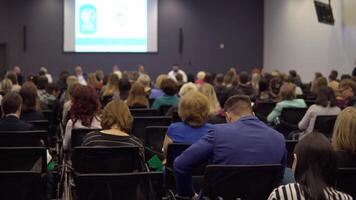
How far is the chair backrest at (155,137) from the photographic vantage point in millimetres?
5121

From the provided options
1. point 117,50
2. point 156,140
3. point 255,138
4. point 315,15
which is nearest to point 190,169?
point 255,138

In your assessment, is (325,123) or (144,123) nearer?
(144,123)

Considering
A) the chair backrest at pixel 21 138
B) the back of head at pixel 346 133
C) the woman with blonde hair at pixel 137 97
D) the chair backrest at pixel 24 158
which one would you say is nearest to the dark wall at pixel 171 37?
the woman with blonde hair at pixel 137 97

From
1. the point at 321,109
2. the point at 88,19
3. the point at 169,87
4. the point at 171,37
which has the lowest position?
the point at 321,109

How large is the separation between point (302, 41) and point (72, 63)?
24.7 feet

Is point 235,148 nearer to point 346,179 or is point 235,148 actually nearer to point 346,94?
point 346,179

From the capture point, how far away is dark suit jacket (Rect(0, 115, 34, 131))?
472 centimetres

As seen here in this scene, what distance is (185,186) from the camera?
3525 millimetres

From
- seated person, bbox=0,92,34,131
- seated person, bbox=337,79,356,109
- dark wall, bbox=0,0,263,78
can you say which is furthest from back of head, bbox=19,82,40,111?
dark wall, bbox=0,0,263,78

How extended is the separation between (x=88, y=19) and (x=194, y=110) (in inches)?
573

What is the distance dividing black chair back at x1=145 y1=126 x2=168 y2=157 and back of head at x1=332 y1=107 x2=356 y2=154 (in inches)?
75.8

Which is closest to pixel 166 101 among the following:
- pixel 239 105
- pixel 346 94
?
pixel 346 94

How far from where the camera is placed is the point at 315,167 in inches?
90.6

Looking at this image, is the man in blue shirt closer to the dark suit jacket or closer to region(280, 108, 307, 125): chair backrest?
the dark suit jacket
